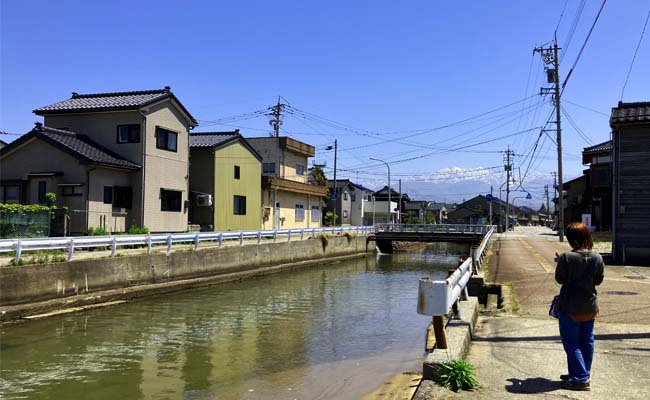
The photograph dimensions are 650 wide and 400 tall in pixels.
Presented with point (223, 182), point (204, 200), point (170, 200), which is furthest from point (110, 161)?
point (223, 182)

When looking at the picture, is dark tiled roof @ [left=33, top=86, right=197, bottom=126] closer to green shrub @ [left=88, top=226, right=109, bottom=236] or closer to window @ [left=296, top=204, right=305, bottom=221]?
green shrub @ [left=88, top=226, right=109, bottom=236]

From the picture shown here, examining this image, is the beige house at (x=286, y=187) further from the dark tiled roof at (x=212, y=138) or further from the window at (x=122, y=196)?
the window at (x=122, y=196)

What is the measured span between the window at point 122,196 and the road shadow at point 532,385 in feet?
73.1

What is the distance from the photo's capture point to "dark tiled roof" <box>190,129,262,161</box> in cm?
3221

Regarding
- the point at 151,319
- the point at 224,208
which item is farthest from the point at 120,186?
the point at 151,319

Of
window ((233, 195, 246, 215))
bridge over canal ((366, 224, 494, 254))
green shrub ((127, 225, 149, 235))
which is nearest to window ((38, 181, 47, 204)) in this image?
green shrub ((127, 225, 149, 235))

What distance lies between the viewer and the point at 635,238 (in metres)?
20.7

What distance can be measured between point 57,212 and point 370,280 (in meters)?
14.1

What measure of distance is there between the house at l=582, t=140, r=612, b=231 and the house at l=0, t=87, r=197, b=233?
33.9 meters

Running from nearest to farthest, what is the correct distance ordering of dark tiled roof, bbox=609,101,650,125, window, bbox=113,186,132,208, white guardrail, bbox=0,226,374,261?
white guardrail, bbox=0,226,374,261, dark tiled roof, bbox=609,101,650,125, window, bbox=113,186,132,208

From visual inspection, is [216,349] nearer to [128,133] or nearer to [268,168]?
[128,133]

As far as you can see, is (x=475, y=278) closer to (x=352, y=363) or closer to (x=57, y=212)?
(x=352, y=363)

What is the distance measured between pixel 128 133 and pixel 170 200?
167 inches

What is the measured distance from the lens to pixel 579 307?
5086mm
